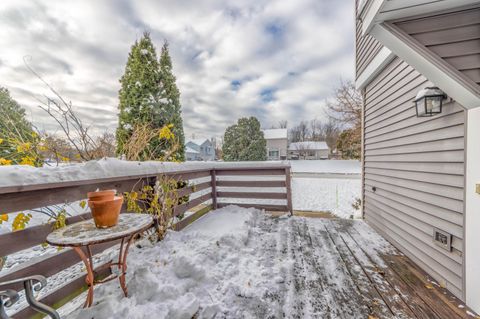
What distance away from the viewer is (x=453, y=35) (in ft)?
5.08

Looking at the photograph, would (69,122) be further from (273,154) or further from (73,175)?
(273,154)

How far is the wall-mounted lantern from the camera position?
6.06ft

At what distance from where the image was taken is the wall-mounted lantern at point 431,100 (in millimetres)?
1846

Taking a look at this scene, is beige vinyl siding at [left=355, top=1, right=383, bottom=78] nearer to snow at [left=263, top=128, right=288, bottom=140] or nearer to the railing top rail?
the railing top rail

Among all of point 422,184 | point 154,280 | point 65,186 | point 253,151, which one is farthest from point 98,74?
point 253,151

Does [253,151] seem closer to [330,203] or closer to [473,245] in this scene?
[330,203]

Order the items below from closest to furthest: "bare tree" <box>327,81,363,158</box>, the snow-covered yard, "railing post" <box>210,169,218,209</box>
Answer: "railing post" <box>210,169,218,209</box> < the snow-covered yard < "bare tree" <box>327,81,363,158</box>

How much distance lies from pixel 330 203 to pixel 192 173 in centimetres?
485

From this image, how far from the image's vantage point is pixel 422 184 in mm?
2174

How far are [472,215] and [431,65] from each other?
1199 mm

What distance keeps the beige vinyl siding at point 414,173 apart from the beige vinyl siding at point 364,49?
391 mm

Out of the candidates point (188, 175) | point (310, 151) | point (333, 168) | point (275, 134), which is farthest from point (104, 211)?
point (310, 151)

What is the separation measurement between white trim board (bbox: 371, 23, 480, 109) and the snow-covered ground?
1.78 meters

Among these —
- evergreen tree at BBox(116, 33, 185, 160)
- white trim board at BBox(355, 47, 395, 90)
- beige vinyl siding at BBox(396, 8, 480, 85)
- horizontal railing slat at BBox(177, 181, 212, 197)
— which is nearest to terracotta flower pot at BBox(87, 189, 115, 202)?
horizontal railing slat at BBox(177, 181, 212, 197)
